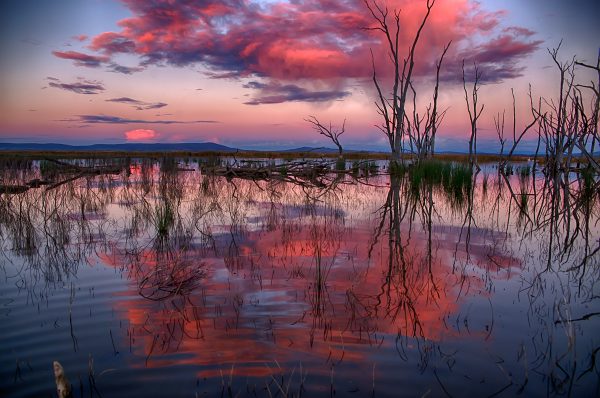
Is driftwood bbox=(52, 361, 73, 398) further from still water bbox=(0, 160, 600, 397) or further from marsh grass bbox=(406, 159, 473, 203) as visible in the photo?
marsh grass bbox=(406, 159, 473, 203)

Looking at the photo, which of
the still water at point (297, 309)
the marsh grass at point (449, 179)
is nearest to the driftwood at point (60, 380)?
the still water at point (297, 309)

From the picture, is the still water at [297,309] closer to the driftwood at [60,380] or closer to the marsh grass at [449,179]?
the driftwood at [60,380]

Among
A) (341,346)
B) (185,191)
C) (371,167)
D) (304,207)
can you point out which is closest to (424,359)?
(341,346)

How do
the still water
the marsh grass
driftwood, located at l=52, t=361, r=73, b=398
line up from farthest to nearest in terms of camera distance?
the marsh grass → the still water → driftwood, located at l=52, t=361, r=73, b=398

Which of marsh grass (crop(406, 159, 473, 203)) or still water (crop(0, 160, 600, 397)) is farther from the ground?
marsh grass (crop(406, 159, 473, 203))

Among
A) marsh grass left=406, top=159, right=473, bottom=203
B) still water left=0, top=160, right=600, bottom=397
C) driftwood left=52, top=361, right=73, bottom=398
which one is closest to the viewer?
driftwood left=52, top=361, right=73, bottom=398

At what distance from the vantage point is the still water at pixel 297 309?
9.47 ft

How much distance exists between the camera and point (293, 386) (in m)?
2.79

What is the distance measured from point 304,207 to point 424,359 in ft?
27.2

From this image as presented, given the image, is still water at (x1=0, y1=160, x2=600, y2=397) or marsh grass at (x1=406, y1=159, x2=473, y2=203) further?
marsh grass at (x1=406, y1=159, x2=473, y2=203)

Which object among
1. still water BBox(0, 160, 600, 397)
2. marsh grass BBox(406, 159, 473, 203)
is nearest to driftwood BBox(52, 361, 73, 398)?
still water BBox(0, 160, 600, 397)

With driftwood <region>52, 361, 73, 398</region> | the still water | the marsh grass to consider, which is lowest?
the still water

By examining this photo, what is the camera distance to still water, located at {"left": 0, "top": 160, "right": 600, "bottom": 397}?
9.47ft

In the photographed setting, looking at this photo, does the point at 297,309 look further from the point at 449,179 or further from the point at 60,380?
the point at 449,179
